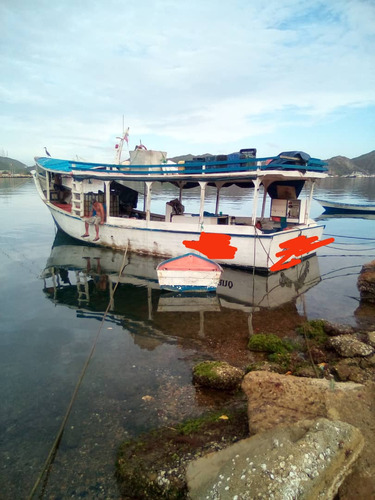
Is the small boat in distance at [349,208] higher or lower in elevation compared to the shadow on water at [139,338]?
higher

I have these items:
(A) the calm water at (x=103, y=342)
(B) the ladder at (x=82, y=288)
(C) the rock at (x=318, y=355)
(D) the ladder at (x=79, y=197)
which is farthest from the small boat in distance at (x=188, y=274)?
(D) the ladder at (x=79, y=197)

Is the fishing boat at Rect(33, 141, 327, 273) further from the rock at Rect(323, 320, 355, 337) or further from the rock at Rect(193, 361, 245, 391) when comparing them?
the rock at Rect(193, 361, 245, 391)

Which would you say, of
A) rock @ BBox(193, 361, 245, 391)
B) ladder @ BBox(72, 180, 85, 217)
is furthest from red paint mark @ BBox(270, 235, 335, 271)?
ladder @ BBox(72, 180, 85, 217)

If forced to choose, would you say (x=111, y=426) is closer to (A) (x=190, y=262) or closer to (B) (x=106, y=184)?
(A) (x=190, y=262)

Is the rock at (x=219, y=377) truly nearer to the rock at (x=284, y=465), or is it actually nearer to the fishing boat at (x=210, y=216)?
the rock at (x=284, y=465)

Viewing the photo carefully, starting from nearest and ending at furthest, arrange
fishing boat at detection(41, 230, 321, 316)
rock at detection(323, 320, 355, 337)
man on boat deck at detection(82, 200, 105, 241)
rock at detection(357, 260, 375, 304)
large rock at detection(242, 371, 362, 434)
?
large rock at detection(242, 371, 362, 434) < rock at detection(323, 320, 355, 337) < rock at detection(357, 260, 375, 304) < fishing boat at detection(41, 230, 321, 316) < man on boat deck at detection(82, 200, 105, 241)

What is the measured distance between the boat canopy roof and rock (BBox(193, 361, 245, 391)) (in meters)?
8.53

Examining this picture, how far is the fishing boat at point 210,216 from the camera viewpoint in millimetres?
13477

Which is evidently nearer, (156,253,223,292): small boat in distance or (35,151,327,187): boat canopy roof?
(156,253,223,292): small boat in distance

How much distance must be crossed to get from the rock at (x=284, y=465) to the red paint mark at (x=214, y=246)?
33.8 ft

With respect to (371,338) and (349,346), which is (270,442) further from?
(371,338)

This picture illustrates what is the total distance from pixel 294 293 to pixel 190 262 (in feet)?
14.0

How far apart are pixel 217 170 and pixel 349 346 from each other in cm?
872

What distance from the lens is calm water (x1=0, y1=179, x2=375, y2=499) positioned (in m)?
4.97
